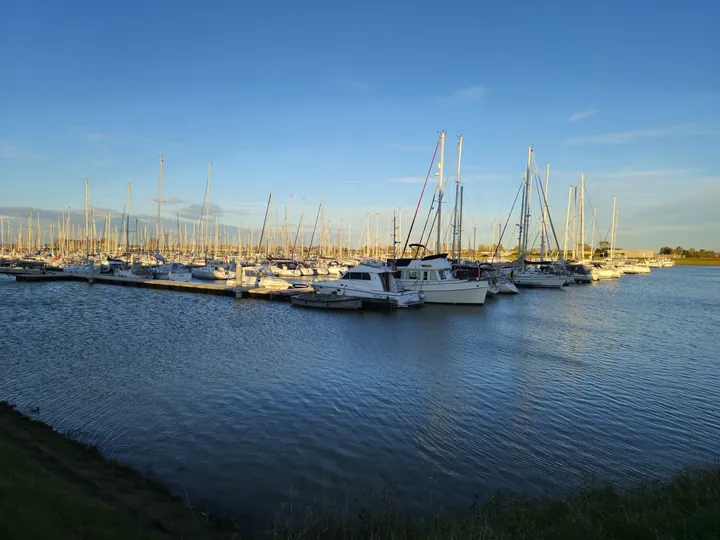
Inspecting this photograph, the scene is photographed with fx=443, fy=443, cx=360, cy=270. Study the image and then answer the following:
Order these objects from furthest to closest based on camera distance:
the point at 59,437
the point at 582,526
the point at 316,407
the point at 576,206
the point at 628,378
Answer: the point at 576,206 → the point at 628,378 → the point at 316,407 → the point at 59,437 → the point at 582,526

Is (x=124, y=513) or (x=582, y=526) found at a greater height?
(x=582, y=526)

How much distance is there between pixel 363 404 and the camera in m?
13.5

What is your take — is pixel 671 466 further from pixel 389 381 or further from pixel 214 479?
pixel 214 479

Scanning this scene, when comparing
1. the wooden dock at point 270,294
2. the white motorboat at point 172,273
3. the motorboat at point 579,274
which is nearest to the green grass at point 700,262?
the motorboat at point 579,274

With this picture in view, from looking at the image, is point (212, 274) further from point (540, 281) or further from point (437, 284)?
point (540, 281)

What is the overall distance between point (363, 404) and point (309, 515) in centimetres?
659

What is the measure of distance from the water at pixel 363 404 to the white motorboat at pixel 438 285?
12.0 m

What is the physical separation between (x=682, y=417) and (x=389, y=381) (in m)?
9.06

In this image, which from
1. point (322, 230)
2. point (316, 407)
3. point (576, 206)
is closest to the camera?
point (316, 407)

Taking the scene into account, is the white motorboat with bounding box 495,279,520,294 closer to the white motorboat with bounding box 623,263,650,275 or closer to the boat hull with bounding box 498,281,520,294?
the boat hull with bounding box 498,281,520,294

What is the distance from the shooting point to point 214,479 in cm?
884

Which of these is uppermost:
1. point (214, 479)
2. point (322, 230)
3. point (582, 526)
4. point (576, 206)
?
point (576, 206)

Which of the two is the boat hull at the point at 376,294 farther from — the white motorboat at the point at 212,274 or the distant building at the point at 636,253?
the distant building at the point at 636,253

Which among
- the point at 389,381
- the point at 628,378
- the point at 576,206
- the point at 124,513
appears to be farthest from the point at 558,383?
the point at 576,206
